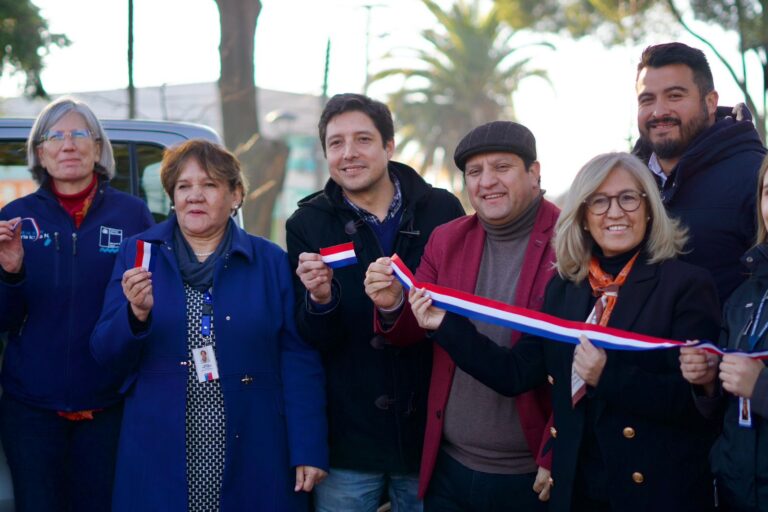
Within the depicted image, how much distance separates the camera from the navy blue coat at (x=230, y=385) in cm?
376

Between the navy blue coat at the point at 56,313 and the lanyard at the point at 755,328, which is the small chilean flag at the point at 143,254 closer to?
the navy blue coat at the point at 56,313

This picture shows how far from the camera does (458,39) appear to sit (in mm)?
34281

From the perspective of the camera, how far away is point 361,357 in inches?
162

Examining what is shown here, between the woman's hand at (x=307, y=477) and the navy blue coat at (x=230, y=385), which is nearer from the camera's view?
the navy blue coat at (x=230, y=385)

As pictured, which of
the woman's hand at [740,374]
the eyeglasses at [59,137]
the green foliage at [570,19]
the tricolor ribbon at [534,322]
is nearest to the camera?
the woman's hand at [740,374]

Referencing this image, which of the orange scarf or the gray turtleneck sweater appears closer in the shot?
the orange scarf

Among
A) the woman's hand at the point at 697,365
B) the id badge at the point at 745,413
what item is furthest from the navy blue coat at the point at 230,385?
the id badge at the point at 745,413

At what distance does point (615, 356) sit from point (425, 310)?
735 mm

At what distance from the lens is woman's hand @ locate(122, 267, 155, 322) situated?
142 inches

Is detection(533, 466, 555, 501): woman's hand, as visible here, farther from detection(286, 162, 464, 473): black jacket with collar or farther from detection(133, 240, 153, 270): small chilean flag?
detection(133, 240, 153, 270): small chilean flag

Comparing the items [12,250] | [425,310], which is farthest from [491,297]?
[12,250]

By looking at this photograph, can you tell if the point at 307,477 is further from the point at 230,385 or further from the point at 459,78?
the point at 459,78

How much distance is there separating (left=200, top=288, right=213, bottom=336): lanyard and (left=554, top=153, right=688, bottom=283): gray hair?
1382mm

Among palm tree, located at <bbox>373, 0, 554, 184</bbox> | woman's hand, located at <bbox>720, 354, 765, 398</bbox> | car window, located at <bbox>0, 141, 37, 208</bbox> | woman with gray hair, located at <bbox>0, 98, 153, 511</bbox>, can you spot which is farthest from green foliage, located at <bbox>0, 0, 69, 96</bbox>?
palm tree, located at <bbox>373, 0, 554, 184</bbox>
